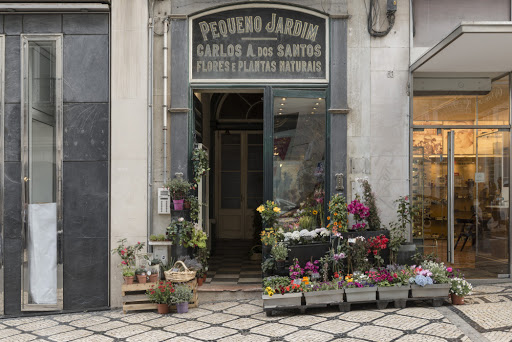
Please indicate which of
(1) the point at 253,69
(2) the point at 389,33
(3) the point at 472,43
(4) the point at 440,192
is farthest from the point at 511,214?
(1) the point at 253,69

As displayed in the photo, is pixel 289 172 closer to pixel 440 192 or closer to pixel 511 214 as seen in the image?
pixel 440 192

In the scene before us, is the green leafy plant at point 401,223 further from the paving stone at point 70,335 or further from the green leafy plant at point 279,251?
the paving stone at point 70,335

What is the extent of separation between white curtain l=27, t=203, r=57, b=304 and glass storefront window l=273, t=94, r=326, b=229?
3.63m

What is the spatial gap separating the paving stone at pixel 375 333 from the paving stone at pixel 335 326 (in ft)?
0.37

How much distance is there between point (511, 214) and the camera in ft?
25.8

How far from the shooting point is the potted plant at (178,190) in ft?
23.7

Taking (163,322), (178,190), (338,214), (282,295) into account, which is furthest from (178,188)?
(338,214)

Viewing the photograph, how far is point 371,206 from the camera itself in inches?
286

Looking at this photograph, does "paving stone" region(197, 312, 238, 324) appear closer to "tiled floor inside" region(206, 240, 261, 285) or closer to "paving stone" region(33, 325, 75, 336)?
"tiled floor inside" region(206, 240, 261, 285)

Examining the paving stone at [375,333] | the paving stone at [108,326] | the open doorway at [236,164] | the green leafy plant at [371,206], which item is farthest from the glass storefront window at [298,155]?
the open doorway at [236,164]

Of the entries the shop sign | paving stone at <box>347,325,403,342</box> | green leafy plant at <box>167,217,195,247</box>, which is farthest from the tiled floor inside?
the shop sign

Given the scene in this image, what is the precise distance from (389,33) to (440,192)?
2812mm

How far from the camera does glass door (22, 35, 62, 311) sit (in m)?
7.27

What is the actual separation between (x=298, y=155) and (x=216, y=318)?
2.96 m
